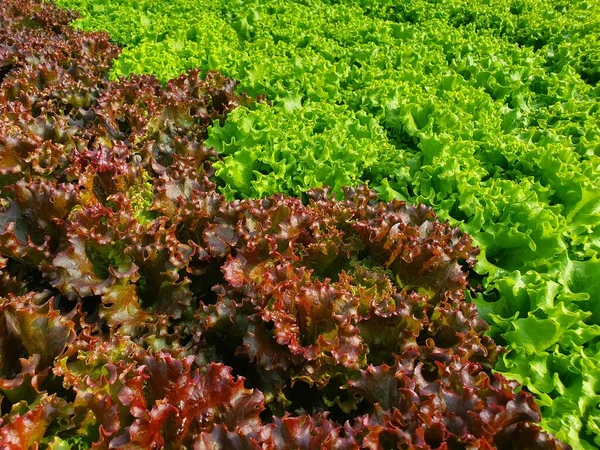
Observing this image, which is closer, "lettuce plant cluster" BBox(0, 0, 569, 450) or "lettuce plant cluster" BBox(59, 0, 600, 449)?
"lettuce plant cluster" BBox(0, 0, 569, 450)

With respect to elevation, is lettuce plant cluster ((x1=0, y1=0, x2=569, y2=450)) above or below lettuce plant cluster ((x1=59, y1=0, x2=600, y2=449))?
below

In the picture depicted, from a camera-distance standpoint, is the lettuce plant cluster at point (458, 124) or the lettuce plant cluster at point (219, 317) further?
the lettuce plant cluster at point (458, 124)

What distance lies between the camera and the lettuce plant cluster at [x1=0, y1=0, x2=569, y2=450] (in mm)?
2469

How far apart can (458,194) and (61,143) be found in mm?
3311

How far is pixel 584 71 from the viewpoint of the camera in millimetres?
6090

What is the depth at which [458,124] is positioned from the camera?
15.3 feet

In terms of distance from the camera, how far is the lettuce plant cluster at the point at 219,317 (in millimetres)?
2469

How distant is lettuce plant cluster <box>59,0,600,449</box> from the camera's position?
3160 mm

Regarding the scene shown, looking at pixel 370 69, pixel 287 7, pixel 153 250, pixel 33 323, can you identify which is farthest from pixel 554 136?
pixel 287 7

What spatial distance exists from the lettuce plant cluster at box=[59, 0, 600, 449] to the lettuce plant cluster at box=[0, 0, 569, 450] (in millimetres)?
319

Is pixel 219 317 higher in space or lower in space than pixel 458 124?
lower

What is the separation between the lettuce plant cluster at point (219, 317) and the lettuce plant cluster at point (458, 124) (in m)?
0.32

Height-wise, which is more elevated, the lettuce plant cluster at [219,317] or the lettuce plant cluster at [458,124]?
the lettuce plant cluster at [458,124]

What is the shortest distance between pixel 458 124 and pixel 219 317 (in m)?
2.73
